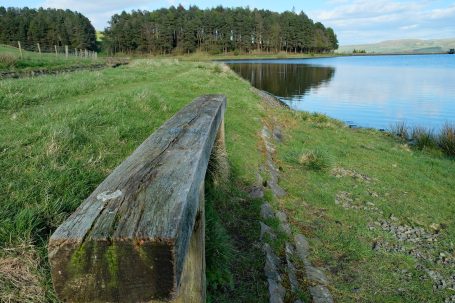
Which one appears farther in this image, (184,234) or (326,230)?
(326,230)

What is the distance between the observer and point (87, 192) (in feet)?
11.4

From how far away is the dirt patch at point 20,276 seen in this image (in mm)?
2200

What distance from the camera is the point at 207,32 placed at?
120 metres

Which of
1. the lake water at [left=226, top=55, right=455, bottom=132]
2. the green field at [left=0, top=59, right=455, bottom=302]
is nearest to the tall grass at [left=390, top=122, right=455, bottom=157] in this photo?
the lake water at [left=226, top=55, right=455, bottom=132]

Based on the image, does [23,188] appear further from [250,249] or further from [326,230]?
[326,230]

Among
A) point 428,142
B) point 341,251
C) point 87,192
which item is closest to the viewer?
point 87,192

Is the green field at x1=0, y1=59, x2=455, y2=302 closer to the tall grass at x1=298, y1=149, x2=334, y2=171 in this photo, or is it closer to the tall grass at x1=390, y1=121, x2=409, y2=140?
the tall grass at x1=298, y1=149, x2=334, y2=171

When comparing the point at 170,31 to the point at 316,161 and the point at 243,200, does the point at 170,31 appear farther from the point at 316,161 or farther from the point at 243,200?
the point at 243,200

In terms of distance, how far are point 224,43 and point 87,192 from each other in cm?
12086

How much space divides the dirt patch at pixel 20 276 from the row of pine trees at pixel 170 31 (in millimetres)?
110876

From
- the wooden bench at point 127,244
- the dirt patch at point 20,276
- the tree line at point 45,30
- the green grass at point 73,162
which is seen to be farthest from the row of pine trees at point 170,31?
the wooden bench at point 127,244

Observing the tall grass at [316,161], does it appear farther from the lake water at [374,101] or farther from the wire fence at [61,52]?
the wire fence at [61,52]

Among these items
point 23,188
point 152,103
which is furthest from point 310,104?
point 23,188

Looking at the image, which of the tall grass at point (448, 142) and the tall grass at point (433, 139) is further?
the tall grass at point (433, 139)
